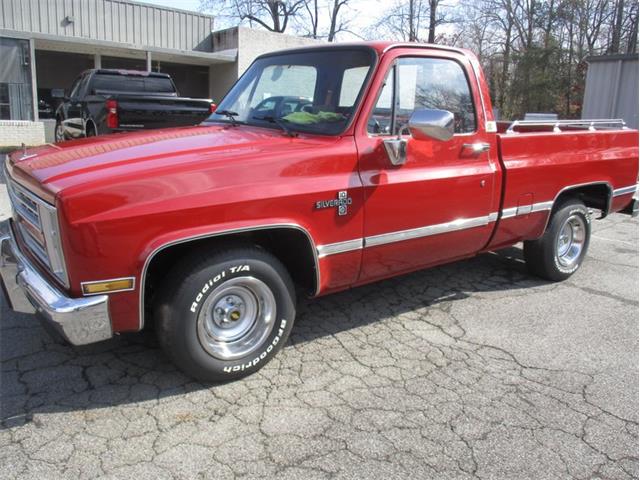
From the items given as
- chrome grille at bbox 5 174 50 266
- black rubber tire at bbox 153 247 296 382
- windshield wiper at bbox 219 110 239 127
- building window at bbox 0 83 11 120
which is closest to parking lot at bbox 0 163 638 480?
black rubber tire at bbox 153 247 296 382

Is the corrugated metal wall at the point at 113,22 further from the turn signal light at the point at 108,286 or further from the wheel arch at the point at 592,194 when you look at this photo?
the turn signal light at the point at 108,286

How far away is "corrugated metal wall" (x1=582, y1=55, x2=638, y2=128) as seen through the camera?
14219 millimetres

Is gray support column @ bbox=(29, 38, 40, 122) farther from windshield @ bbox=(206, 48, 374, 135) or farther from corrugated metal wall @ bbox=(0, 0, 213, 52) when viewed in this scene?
windshield @ bbox=(206, 48, 374, 135)

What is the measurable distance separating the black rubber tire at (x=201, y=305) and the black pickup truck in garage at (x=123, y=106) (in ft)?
16.1

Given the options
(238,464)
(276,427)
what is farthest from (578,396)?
(238,464)

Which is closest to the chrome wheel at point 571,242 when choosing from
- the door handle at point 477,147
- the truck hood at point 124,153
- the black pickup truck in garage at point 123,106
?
the door handle at point 477,147

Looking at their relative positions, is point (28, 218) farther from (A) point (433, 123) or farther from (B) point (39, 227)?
(A) point (433, 123)

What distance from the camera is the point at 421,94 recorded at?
3955 mm

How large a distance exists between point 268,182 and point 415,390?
4.95ft

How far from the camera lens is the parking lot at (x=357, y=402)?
2592mm

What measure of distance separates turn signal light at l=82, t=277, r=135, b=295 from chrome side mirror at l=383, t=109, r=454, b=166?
1.79 m

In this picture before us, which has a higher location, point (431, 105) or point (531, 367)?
point (431, 105)

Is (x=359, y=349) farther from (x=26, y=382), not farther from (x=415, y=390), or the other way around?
(x=26, y=382)

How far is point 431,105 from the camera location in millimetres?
4020
